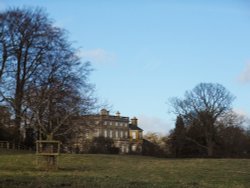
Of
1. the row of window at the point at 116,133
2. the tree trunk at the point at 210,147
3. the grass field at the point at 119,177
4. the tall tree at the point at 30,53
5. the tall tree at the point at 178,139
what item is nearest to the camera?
the grass field at the point at 119,177

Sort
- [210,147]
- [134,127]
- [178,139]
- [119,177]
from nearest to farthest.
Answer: [119,177]
[210,147]
[178,139]
[134,127]

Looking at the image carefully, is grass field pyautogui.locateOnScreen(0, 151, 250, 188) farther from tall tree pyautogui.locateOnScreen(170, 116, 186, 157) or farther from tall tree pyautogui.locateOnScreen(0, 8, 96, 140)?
tall tree pyautogui.locateOnScreen(170, 116, 186, 157)

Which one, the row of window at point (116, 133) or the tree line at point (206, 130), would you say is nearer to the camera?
the tree line at point (206, 130)

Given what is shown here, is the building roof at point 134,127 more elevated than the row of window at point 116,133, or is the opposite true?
the building roof at point 134,127

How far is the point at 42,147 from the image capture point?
91.0 ft

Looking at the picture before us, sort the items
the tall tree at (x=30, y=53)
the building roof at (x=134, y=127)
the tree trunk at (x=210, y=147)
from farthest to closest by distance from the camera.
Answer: the building roof at (x=134, y=127) < the tree trunk at (x=210, y=147) < the tall tree at (x=30, y=53)

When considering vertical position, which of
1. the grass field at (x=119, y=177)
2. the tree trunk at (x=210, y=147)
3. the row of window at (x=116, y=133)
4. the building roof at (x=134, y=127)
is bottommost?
the grass field at (x=119, y=177)

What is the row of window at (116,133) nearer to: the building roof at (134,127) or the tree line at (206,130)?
the building roof at (134,127)

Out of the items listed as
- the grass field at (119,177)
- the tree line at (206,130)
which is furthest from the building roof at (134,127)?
the grass field at (119,177)

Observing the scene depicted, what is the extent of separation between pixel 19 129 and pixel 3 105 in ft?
24.2

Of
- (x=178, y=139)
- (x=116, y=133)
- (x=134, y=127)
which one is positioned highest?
(x=134, y=127)

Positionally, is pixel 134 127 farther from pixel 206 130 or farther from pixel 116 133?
pixel 206 130

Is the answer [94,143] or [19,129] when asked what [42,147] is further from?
[94,143]

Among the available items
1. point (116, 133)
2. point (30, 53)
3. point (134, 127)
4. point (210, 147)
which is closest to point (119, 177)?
point (30, 53)
